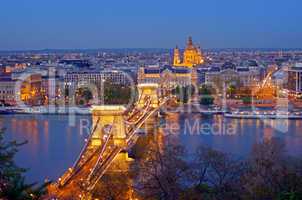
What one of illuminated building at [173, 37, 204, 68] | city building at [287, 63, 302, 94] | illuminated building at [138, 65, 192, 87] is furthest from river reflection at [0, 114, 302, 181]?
illuminated building at [173, 37, 204, 68]

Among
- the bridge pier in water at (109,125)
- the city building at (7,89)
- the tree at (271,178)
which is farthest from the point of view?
the city building at (7,89)

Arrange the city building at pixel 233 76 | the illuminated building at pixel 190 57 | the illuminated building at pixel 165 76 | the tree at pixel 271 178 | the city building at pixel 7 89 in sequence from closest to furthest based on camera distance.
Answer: the tree at pixel 271 178, the city building at pixel 7 89, the city building at pixel 233 76, the illuminated building at pixel 165 76, the illuminated building at pixel 190 57

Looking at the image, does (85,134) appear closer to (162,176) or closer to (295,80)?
(162,176)

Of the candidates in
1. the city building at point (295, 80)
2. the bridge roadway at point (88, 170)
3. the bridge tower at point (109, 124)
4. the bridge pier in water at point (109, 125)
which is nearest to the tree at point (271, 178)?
the bridge roadway at point (88, 170)

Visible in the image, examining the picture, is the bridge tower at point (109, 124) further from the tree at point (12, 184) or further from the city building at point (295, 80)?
the city building at point (295, 80)

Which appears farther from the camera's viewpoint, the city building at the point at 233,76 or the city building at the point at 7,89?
the city building at the point at 233,76

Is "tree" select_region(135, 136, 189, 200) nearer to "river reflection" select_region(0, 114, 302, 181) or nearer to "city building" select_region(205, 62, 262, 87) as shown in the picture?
"river reflection" select_region(0, 114, 302, 181)

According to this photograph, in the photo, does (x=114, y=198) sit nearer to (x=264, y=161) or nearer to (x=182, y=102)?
(x=264, y=161)
